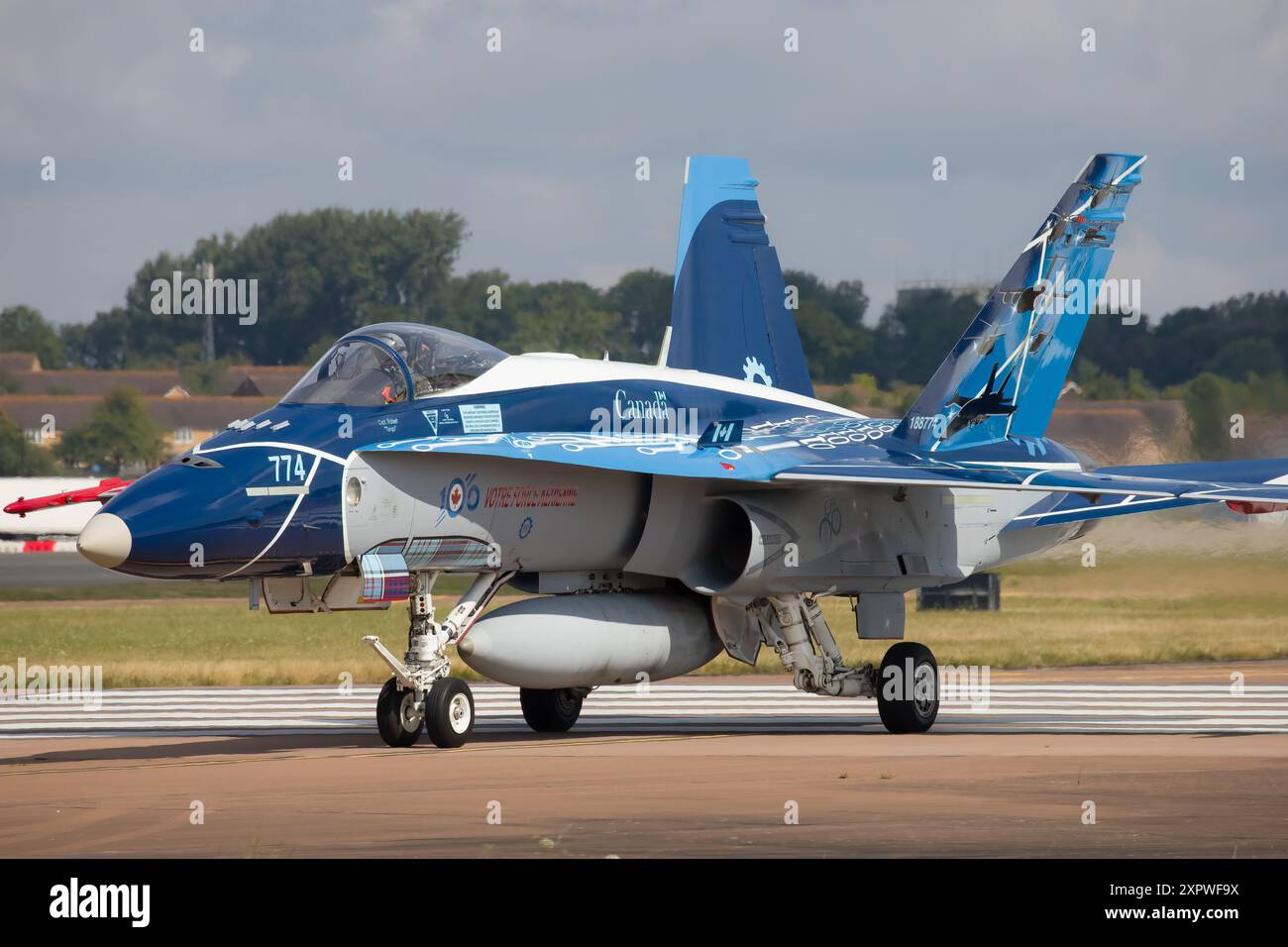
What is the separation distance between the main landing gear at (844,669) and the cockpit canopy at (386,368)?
3588 millimetres

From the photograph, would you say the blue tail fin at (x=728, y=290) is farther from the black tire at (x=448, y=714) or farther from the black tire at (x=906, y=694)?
the black tire at (x=448, y=714)

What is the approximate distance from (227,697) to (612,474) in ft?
25.2

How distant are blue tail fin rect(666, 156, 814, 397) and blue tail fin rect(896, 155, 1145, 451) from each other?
2.83 meters

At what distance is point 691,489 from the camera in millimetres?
15398

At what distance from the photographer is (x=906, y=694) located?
15.9 m

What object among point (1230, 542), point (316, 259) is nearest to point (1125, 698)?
point (1230, 542)

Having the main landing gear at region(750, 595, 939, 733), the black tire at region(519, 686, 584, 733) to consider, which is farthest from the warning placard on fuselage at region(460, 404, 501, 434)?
Answer: the main landing gear at region(750, 595, 939, 733)

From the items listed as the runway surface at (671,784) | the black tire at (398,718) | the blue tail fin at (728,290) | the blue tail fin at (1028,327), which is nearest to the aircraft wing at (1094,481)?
the blue tail fin at (1028,327)

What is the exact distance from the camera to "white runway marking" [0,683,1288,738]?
54.4ft

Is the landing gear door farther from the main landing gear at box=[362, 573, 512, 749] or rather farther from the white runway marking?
the main landing gear at box=[362, 573, 512, 749]

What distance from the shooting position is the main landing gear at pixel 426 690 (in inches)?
543

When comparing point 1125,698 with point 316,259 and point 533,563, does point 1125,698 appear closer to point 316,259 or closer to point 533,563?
point 533,563

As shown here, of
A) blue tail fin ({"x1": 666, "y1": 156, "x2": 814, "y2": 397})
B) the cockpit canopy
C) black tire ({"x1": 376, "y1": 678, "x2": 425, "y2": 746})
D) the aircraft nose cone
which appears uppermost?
blue tail fin ({"x1": 666, "y1": 156, "x2": 814, "y2": 397})

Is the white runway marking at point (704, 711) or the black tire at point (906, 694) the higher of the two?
the black tire at point (906, 694)
